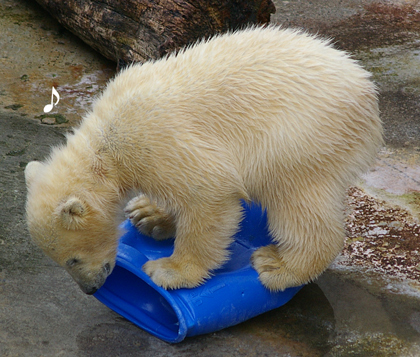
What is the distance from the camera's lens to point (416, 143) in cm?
436

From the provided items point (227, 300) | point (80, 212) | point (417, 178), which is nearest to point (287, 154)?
point (227, 300)

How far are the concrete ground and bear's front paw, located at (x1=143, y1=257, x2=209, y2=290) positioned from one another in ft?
0.97

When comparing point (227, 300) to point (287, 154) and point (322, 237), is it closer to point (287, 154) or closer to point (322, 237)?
point (322, 237)

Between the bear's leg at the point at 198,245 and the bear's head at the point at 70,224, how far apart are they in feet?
1.05

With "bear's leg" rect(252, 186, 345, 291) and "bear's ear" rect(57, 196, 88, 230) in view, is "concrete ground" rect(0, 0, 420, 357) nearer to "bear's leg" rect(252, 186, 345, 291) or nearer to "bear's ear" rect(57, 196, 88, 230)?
"bear's leg" rect(252, 186, 345, 291)

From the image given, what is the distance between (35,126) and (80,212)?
7.54ft

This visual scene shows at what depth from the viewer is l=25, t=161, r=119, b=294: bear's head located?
8.04 feet

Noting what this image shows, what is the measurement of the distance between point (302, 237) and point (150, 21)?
2.46 metres

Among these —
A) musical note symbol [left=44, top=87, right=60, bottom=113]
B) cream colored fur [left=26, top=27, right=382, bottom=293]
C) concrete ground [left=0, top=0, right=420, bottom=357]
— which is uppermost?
cream colored fur [left=26, top=27, right=382, bottom=293]

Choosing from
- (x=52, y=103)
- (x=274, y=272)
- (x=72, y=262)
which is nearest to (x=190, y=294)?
(x=274, y=272)

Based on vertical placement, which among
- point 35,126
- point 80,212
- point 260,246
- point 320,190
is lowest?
point 35,126

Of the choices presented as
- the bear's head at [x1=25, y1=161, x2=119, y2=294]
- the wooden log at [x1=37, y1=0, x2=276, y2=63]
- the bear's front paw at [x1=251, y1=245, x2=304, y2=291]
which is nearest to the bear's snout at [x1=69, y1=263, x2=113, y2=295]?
the bear's head at [x1=25, y1=161, x2=119, y2=294]

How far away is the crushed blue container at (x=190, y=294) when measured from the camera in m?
2.68

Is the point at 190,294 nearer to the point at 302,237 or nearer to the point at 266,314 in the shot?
the point at 266,314
